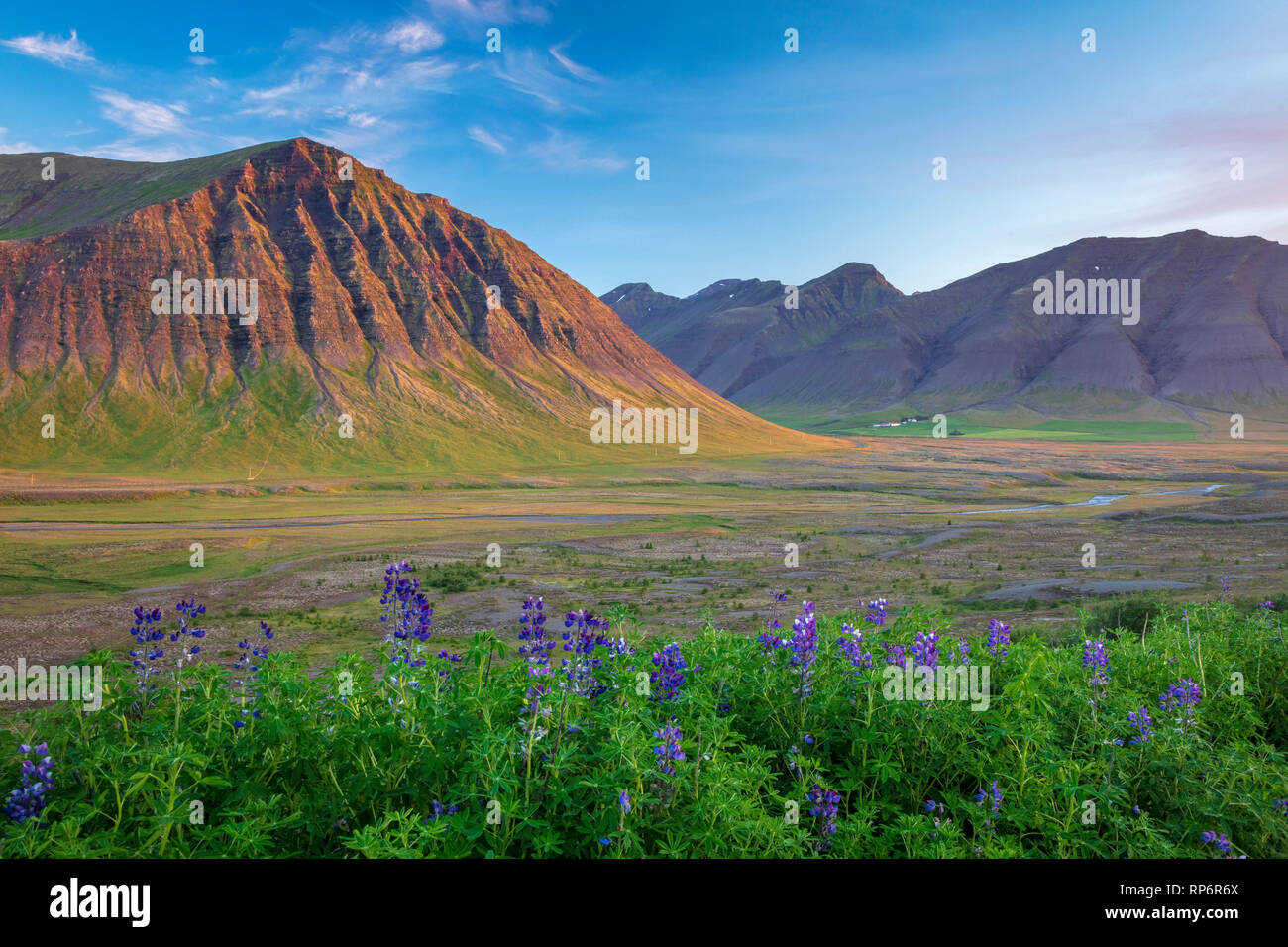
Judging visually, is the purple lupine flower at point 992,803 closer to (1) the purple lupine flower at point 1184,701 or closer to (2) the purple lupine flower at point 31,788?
(1) the purple lupine flower at point 1184,701

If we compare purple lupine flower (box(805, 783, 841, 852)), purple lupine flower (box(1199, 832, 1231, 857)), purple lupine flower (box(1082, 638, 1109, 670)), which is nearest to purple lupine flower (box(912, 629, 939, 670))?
purple lupine flower (box(1082, 638, 1109, 670))

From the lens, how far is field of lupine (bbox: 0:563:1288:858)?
367 cm

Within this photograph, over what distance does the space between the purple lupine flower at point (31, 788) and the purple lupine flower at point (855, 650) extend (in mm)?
4759

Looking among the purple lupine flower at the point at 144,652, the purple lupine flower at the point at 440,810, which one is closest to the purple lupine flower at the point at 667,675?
the purple lupine flower at the point at 440,810

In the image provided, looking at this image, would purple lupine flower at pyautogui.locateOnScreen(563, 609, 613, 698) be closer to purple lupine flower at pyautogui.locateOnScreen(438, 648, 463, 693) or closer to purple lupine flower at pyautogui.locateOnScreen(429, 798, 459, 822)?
purple lupine flower at pyautogui.locateOnScreen(438, 648, 463, 693)

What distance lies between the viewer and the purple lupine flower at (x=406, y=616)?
520 centimetres

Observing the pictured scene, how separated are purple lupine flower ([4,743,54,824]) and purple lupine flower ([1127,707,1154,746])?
21.0 feet

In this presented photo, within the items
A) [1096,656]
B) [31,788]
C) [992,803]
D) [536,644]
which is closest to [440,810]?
[536,644]

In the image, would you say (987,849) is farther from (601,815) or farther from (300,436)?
(300,436)

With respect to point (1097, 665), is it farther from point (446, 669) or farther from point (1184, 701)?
point (446, 669)

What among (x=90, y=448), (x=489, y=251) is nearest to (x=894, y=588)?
(x=90, y=448)

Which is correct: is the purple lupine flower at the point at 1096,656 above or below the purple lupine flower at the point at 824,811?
above

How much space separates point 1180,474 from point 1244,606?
9255cm

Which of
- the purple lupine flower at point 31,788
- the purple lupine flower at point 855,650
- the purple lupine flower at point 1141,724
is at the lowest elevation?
the purple lupine flower at point 1141,724
